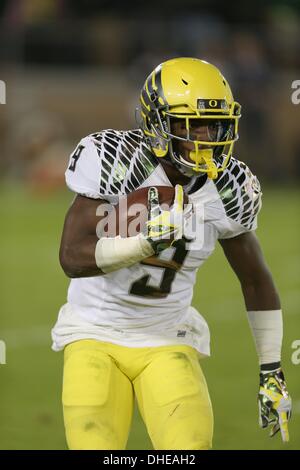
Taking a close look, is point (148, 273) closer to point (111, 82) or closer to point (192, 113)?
point (192, 113)

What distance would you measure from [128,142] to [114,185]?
22 centimetres

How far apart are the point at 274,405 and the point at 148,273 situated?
0.65 meters

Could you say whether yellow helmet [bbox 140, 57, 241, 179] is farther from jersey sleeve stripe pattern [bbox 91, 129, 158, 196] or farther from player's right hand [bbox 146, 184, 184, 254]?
player's right hand [bbox 146, 184, 184, 254]

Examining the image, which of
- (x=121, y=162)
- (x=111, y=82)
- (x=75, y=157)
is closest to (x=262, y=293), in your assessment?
(x=121, y=162)

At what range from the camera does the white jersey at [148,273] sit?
3625mm

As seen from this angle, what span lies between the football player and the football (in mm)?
36

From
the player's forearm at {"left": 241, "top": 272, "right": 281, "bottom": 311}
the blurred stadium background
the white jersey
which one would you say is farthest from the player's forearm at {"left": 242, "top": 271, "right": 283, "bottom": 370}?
the blurred stadium background

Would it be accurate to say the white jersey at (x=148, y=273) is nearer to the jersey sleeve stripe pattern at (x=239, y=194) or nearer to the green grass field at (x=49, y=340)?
the jersey sleeve stripe pattern at (x=239, y=194)

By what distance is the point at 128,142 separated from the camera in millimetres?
3666

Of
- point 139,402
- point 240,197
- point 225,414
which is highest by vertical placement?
point 240,197

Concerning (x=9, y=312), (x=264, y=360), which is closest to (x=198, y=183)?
(x=264, y=360)

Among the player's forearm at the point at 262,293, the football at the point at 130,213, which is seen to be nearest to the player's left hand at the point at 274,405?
the player's forearm at the point at 262,293

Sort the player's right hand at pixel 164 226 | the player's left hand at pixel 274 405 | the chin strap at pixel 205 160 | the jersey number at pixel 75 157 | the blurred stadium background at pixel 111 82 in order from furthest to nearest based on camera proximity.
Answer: the blurred stadium background at pixel 111 82 → the player's left hand at pixel 274 405 → the jersey number at pixel 75 157 → the chin strap at pixel 205 160 → the player's right hand at pixel 164 226
